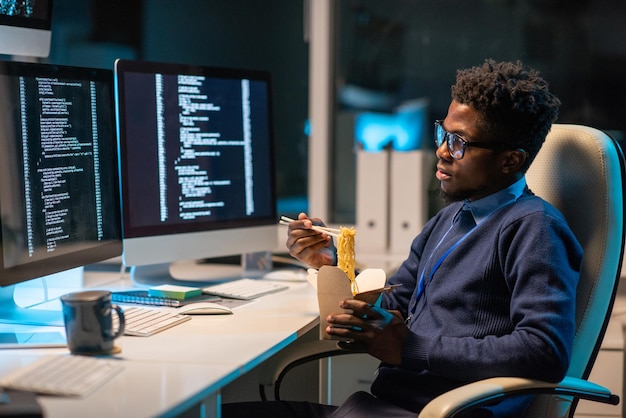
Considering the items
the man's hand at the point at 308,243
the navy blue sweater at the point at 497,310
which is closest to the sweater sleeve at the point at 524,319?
the navy blue sweater at the point at 497,310

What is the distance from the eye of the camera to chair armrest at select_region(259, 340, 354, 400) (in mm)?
1925

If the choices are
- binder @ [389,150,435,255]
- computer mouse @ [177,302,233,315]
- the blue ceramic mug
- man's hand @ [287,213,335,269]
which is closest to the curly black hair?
man's hand @ [287,213,335,269]

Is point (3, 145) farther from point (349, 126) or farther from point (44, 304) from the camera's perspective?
point (349, 126)

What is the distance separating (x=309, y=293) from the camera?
228 centimetres

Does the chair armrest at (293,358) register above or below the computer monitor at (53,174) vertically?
below

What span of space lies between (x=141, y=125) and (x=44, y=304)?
1.74 ft

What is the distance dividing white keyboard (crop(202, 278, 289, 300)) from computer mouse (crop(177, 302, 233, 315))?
0.59 feet

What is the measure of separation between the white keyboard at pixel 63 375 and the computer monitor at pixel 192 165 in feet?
2.41

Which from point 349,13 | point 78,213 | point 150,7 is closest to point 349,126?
point 349,13

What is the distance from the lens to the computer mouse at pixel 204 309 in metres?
1.94

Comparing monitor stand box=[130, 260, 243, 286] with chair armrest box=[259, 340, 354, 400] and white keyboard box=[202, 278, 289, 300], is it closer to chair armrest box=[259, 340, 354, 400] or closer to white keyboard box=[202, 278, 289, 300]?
white keyboard box=[202, 278, 289, 300]

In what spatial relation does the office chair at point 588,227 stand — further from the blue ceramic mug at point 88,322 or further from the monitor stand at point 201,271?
the monitor stand at point 201,271

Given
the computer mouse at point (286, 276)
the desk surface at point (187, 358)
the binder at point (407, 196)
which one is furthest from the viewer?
the binder at point (407, 196)

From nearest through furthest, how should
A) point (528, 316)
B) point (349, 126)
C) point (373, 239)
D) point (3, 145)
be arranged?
point (528, 316) → point (3, 145) → point (373, 239) → point (349, 126)
